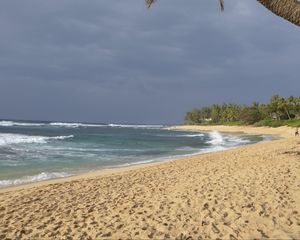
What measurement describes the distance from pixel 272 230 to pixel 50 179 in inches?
430

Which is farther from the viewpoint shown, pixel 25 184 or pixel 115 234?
pixel 25 184

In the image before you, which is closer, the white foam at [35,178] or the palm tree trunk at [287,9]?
the palm tree trunk at [287,9]

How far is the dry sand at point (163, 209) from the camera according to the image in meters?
6.94

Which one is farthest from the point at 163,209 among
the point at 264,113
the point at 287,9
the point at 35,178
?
the point at 264,113

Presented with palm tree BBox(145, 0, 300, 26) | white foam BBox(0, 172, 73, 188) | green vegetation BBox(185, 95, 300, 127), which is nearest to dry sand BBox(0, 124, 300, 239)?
white foam BBox(0, 172, 73, 188)

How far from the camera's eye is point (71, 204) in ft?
31.3

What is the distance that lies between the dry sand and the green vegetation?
216 ft

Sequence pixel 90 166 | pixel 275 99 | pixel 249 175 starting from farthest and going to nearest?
pixel 275 99, pixel 90 166, pixel 249 175

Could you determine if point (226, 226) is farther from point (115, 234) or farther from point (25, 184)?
point (25, 184)

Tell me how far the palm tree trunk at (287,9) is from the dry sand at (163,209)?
12.7 feet

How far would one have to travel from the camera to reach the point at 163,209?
8508 mm

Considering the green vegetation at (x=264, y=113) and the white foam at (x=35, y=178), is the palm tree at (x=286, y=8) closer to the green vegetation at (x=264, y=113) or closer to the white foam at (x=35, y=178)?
the white foam at (x=35, y=178)

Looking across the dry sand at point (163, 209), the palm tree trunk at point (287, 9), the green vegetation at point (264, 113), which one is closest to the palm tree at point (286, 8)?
the palm tree trunk at point (287, 9)

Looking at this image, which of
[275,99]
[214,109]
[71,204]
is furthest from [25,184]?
[214,109]
